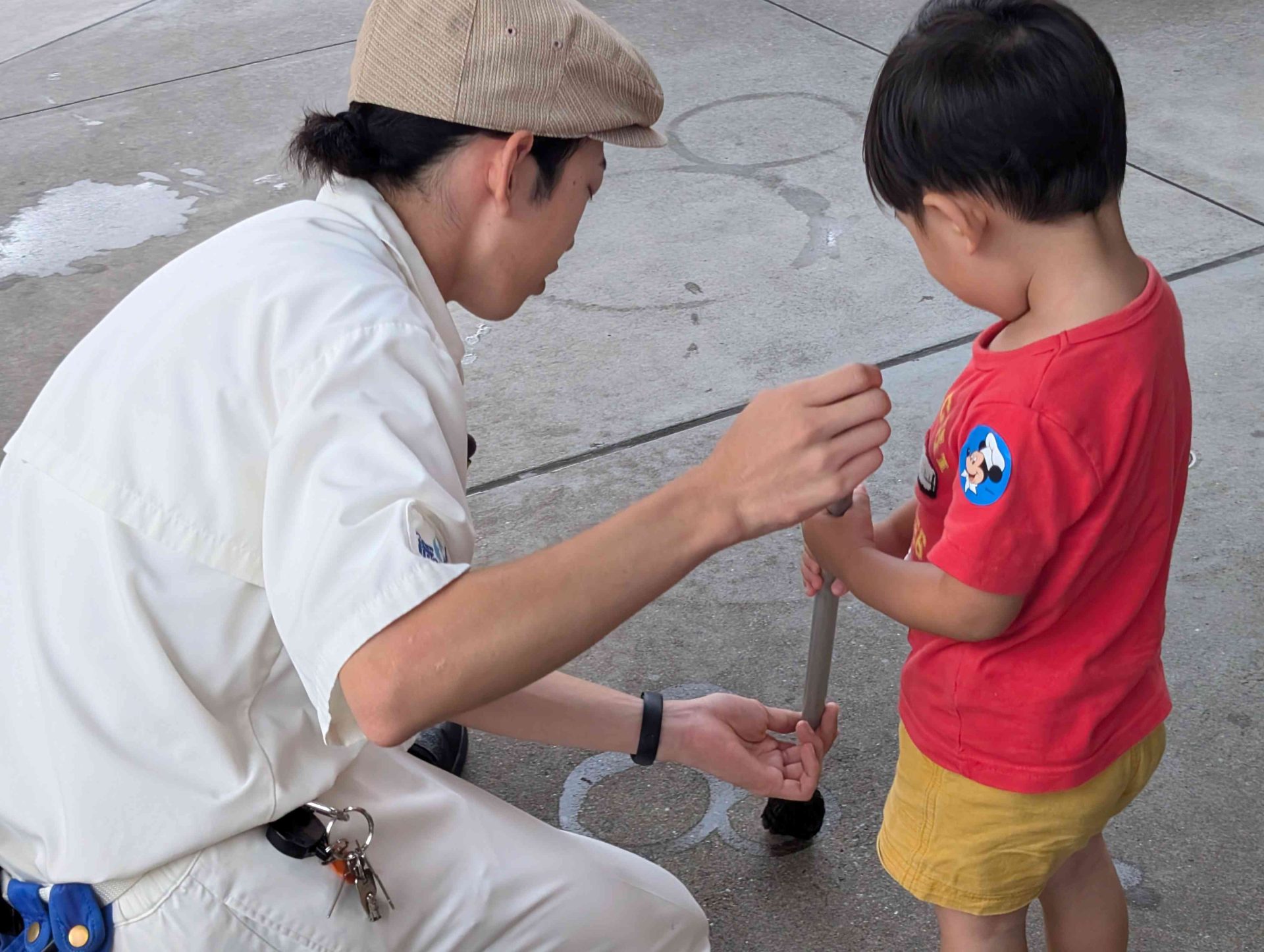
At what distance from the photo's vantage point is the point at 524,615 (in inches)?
45.1

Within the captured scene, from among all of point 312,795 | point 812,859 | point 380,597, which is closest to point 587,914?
point 312,795

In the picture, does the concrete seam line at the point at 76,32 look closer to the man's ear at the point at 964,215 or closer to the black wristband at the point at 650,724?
the black wristband at the point at 650,724

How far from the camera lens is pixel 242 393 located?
1258mm

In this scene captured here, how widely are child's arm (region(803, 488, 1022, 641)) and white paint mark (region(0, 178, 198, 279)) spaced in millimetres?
3370

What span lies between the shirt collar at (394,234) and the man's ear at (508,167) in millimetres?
114

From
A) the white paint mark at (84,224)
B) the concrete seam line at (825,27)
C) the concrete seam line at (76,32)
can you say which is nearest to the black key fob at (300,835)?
the white paint mark at (84,224)

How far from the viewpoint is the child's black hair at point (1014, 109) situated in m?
1.29

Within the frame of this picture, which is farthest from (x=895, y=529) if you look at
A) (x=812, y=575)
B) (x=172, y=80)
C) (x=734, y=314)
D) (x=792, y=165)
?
(x=172, y=80)

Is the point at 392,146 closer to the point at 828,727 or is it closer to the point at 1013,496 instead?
the point at 1013,496

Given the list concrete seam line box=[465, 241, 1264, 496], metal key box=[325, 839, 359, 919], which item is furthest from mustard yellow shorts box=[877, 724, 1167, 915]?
concrete seam line box=[465, 241, 1264, 496]

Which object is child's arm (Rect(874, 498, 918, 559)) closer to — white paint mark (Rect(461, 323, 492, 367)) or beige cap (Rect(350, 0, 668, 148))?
beige cap (Rect(350, 0, 668, 148))

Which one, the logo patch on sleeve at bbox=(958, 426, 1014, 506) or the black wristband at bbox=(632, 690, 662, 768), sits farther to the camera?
the black wristband at bbox=(632, 690, 662, 768)

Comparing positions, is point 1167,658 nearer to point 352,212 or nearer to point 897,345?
point 897,345

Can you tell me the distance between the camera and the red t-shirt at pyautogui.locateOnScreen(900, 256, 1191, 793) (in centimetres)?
132
